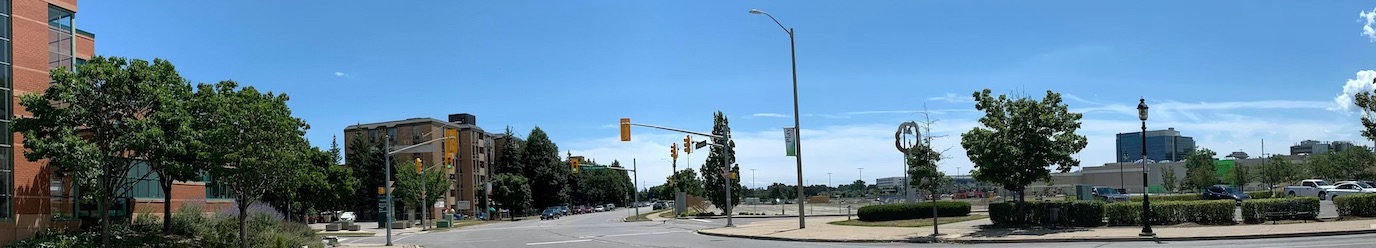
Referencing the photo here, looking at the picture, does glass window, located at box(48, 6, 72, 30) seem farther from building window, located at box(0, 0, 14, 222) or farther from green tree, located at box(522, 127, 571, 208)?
green tree, located at box(522, 127, 571, 208)

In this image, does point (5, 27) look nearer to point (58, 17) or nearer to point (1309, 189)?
point (58, 17)

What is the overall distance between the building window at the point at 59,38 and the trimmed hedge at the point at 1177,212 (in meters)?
38.6

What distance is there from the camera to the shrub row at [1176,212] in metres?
30.0

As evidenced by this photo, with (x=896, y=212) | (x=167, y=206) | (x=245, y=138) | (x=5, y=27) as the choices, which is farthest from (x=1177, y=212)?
(x=5, y=27)

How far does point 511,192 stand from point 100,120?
7684 centimetres

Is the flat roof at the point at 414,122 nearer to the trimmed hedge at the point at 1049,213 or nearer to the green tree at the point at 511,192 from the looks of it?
the green tree at the point at 511,192

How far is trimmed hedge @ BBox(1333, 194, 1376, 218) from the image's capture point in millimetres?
29953

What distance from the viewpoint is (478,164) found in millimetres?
119938

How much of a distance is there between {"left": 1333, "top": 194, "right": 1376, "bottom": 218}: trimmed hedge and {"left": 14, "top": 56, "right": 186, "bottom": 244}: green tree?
126 feet

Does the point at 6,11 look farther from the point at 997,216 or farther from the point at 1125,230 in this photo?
the point at 1125,230

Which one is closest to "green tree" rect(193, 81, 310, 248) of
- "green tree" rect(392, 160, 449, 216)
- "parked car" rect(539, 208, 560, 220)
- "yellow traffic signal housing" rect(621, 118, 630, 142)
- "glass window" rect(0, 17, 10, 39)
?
"glass window" rect(0, 17, 10, 39)

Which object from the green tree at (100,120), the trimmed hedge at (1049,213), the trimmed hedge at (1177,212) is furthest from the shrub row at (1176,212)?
the green tree at (100,120)

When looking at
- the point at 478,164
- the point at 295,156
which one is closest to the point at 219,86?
the point at 295,156

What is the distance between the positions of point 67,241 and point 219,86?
7.52 metres
